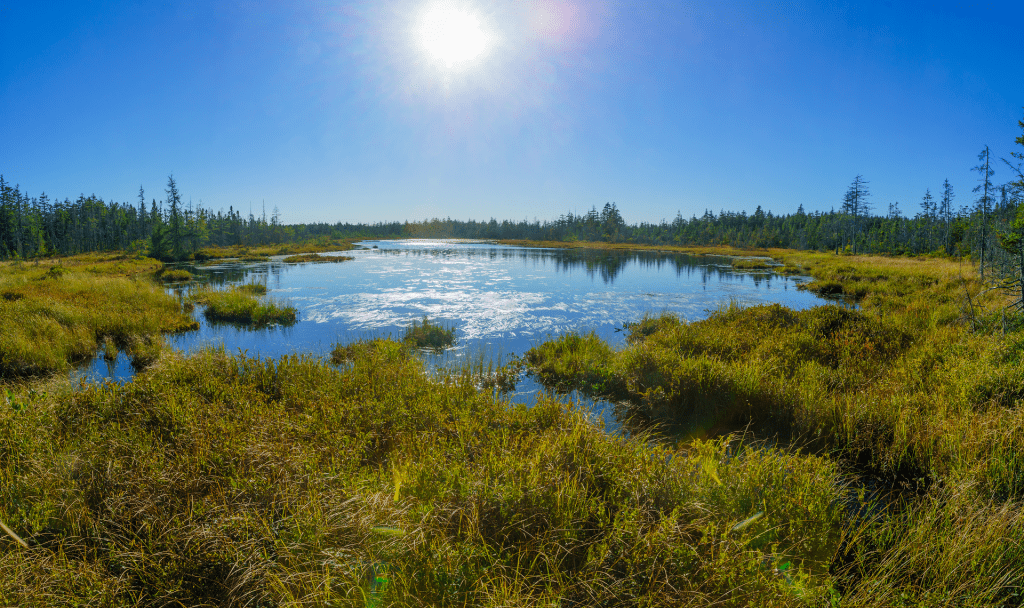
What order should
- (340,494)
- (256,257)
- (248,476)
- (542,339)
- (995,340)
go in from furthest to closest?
(256,257) → (542,339) → (995,340) → (248,476) → (340,494)

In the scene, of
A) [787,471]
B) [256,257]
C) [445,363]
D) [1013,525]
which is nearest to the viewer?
[1013,525]

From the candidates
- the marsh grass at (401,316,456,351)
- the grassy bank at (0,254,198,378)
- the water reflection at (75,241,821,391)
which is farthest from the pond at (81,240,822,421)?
the grassy bank at (0,254,198,378)

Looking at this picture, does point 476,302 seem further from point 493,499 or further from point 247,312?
point 493,499

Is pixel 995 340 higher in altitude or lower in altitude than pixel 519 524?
higher

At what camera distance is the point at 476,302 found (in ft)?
67.3

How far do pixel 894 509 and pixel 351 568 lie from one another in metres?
5.71

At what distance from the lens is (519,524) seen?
335 cm

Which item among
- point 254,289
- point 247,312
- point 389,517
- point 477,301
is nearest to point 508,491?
point 389,517

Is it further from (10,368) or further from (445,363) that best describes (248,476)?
(10,368)

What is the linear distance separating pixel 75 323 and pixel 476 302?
47.0 feet

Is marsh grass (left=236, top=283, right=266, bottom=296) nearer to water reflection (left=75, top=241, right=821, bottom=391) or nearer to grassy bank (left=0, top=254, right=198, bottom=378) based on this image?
water reflection (left=75, top=241, right=821, bottom=391)

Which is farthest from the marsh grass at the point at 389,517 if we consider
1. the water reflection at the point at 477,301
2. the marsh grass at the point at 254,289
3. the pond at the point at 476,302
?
the marsh grass at the point at 254,289

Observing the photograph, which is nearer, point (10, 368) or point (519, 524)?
point (519, 524)

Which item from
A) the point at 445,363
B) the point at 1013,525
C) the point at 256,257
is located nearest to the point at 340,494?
the point at 1013,525
